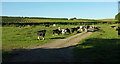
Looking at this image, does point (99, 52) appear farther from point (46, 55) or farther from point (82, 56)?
point (46, 55)

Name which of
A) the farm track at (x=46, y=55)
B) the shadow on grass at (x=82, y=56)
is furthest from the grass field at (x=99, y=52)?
the farm track at (x=46, y=55)

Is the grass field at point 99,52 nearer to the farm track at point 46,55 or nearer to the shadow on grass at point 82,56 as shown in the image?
the shadow on grass at point 82,56

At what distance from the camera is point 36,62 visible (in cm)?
944

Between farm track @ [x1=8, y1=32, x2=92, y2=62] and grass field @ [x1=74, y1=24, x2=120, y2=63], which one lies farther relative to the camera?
farm track @ [x1=8, y1=32, x2=92, y2=62]

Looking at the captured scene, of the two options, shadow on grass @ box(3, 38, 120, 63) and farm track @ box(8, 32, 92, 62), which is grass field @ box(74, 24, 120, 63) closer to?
shadow on grass @ box(3, 38, 120, 63)

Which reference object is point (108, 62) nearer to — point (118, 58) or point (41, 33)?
point (118, 58)

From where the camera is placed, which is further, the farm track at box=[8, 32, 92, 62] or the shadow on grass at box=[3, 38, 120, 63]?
the farm track at box=[8, 32, 92, 62]

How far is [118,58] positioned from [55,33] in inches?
930

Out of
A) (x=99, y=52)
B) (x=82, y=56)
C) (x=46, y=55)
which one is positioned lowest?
(x=46, y=55)

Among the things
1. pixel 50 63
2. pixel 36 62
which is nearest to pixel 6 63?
pixel 36 62

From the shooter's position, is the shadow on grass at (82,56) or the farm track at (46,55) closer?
the shadow on grass at (82,56)

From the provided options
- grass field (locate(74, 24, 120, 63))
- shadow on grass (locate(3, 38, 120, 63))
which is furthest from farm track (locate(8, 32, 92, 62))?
grass field (locate(74, 24, 120, 63))

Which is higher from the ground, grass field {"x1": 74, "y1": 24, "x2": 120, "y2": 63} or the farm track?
grass field {"x1": 74, "y1": 24, "x2": 120, "y2": 63}

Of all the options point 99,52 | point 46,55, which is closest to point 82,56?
point 99,52
